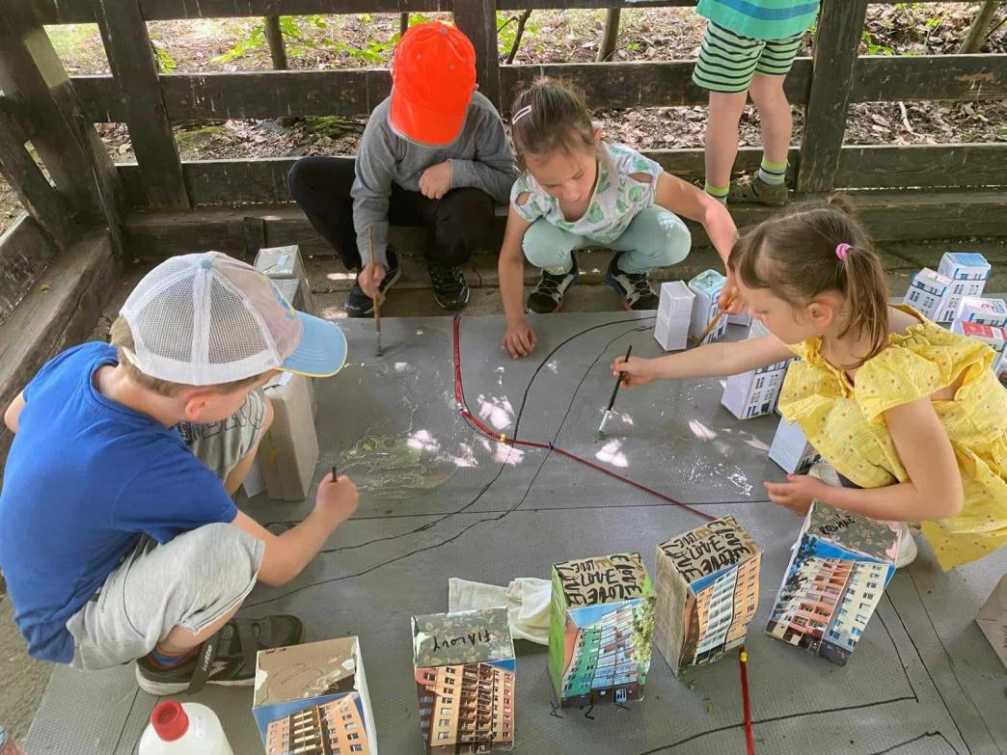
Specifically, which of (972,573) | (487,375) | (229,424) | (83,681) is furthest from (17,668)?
(972,573)

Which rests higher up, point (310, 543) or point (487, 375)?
point (310, 543)

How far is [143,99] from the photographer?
2832 mm

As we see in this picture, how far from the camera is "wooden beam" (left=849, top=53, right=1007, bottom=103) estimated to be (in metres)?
2.91

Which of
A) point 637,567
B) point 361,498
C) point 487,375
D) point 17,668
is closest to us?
point 637,567

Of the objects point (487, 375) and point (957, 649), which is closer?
point (957, 649)

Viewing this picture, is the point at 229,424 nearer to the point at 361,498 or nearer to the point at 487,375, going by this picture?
the point at 361,498

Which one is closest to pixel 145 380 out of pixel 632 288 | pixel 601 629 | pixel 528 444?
pixel 601 629

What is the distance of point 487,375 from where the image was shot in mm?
2381

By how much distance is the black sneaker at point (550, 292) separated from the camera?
277 centimetres

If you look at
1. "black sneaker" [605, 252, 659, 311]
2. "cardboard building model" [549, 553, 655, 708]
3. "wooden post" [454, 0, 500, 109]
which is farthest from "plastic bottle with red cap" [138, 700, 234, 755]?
"wooden post" [454, 0, 500, 109]

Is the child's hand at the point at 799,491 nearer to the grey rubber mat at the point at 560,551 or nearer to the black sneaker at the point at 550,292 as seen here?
the grey rubber mat at the point at 560,551

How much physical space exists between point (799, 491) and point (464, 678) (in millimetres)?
834

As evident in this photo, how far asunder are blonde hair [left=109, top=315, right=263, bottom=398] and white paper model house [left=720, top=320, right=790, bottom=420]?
1365mm

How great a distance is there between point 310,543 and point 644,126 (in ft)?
9.91
